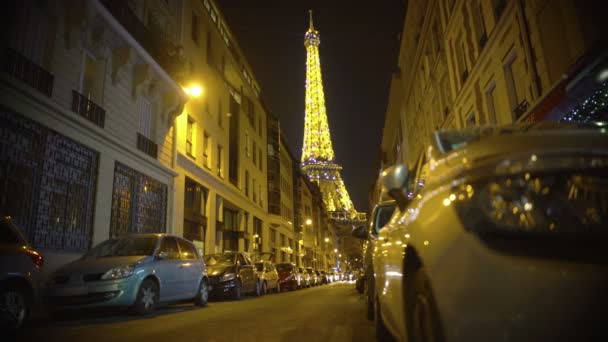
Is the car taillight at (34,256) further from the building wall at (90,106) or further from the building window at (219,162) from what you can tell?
the building window at (219,162)

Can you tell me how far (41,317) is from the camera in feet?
30.0

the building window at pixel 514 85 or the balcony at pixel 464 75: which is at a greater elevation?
the balcony at pixel 464 75

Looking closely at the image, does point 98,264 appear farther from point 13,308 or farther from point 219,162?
point 219,162

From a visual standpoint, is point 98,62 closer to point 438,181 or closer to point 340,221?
point 438,181

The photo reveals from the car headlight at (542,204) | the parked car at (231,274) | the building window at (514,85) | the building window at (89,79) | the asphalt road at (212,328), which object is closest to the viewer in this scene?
the car headlight at (542,204)

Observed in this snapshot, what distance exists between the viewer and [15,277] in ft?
20.6

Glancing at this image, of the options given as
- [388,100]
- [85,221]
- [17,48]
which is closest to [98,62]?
[17,48]

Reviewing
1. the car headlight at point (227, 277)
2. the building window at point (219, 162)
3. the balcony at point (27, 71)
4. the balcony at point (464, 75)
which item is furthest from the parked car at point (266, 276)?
the balcony at point (464, 75)

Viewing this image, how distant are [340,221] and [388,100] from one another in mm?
111013

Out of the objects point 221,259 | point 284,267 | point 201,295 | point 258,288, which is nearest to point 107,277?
point 201,295

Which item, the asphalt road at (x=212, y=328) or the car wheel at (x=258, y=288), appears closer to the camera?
the asphalt road at (x=212, y=328)

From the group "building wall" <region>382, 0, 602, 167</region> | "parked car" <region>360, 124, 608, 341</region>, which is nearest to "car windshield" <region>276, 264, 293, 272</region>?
"building wall" <region>382, 0, 602, 167</region>

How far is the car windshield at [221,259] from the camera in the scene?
15550 mm

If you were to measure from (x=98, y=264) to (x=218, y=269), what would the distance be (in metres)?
6.46
